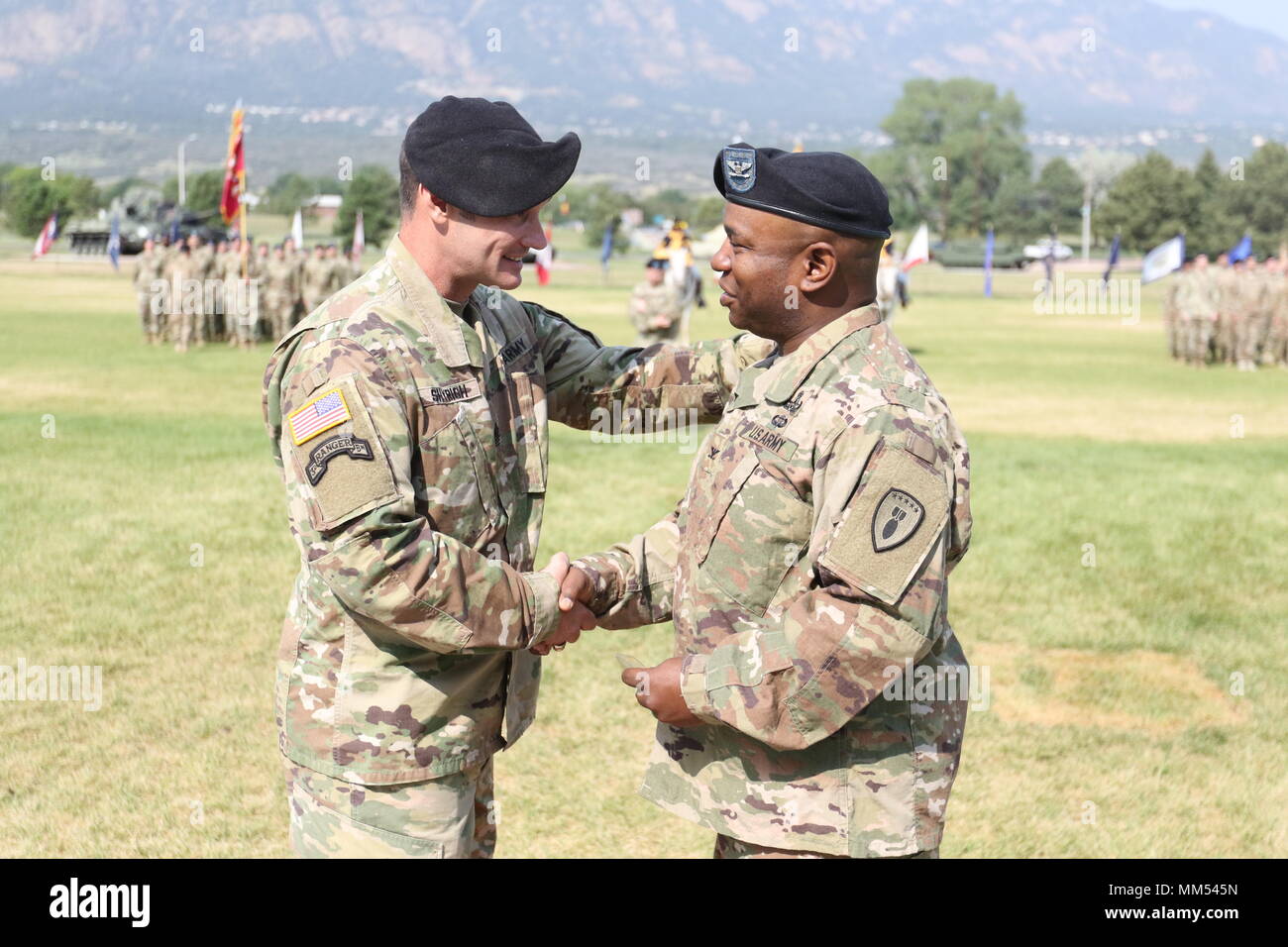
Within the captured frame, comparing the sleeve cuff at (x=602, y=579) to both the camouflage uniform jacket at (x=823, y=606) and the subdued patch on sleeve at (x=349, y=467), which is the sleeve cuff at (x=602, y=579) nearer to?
the camouflage uniform jacket at (x=823, y=606)

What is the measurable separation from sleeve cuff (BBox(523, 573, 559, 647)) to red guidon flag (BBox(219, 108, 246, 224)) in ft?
67.4

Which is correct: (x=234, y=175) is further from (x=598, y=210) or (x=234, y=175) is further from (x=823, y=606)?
(x=598, y=210)

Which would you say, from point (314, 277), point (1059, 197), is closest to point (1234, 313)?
point (314, 277)

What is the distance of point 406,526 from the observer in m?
2.67

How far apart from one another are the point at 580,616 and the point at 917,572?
900mm

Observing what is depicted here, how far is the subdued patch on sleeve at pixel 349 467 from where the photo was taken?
2.64 metres

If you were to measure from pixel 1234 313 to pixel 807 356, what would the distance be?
2297cm

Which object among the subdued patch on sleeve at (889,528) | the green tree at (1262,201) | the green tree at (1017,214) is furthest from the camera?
the green tree at (1017,214)

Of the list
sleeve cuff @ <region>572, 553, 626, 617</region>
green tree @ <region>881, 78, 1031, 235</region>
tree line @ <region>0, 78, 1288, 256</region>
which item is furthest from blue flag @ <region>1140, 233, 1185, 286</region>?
green tree @ <region>881, 78, 1031, 235</region>

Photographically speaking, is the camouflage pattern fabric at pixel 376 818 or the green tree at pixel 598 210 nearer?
the camouflage pattern fabric at pixel 376 818

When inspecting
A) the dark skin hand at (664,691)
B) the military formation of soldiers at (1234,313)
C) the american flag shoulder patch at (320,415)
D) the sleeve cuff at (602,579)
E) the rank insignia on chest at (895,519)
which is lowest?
the military formation of soldiers at (1234,313)

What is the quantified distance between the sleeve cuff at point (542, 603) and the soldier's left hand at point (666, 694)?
0.25m

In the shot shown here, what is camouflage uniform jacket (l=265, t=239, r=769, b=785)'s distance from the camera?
2.67 metres

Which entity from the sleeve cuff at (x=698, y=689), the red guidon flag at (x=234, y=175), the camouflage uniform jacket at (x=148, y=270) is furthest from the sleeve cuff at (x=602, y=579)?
the camouflage uniform jacket at (x=148, y=270)
